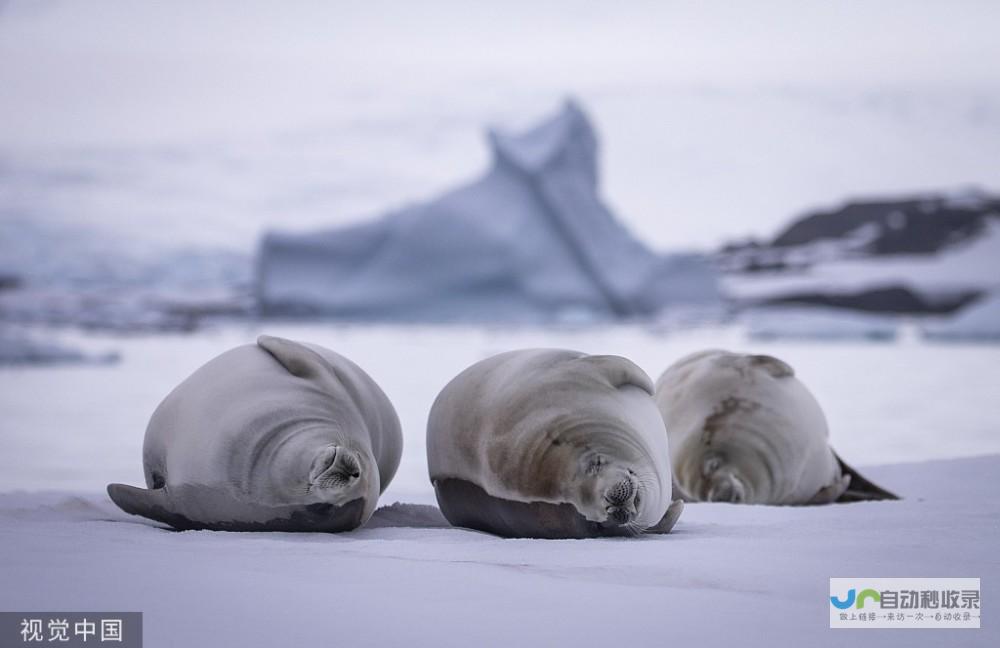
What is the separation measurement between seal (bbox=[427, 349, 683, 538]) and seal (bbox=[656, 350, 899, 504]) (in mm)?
1004

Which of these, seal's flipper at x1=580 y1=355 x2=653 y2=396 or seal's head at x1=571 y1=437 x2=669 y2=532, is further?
seal's flipper at x1=580 y1=355 x2=653 y2=396

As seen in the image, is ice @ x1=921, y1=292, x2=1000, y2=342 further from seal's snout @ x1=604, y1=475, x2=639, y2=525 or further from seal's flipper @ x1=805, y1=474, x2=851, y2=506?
seal's snout @ x1=604, y1=475, x2=639, y2=525

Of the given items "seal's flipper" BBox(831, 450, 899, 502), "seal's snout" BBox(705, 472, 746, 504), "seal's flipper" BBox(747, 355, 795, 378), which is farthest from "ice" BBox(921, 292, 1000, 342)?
"seal's snout" BBox(705, 472, 746, 504)

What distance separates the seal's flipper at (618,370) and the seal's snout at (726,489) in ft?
3.50

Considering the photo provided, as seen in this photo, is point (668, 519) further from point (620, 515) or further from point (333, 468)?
point (333, 468)

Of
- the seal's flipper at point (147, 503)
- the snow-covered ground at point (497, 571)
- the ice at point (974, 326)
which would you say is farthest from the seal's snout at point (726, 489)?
the ice at point (974, 326)

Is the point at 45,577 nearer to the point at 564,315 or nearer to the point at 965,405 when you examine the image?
the point at 965,405

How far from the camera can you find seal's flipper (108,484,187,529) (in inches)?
130

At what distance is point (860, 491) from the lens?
4598 millimetres

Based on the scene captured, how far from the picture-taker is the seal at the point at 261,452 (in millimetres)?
3102

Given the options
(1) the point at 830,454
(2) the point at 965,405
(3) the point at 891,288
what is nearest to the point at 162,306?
(3) the point at 891,288

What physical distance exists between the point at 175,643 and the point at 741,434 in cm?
272

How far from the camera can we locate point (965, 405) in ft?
34.3

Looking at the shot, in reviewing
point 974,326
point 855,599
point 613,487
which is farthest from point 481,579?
point 974,326
